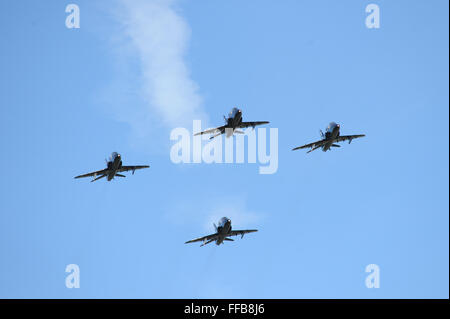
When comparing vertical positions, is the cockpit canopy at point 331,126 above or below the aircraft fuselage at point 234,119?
below

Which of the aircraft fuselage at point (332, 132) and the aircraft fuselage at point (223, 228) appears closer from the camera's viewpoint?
the aircraft fuselage at point (223, 228)

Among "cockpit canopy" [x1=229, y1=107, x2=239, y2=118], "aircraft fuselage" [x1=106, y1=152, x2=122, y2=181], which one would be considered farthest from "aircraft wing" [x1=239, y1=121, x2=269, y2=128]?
"aircraft fuselage" [x1=106, y1=152, x2=122, y2=181]

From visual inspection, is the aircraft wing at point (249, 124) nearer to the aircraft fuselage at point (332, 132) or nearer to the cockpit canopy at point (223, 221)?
the aircraft fuselage at point (332, 132)

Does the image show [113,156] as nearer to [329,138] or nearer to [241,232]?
[241,232]

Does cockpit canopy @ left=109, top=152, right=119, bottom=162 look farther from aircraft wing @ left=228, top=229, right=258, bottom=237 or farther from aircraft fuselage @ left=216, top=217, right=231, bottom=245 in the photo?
aircraft wing @ left=228, top=229, right=258, bottom=237

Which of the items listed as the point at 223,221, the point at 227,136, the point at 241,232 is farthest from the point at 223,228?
the point at 227,136

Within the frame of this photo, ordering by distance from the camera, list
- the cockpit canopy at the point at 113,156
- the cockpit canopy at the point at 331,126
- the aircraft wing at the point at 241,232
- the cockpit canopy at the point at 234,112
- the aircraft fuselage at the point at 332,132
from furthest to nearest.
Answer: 1. the aircraft wing at the point at 241,232
2. the cockpit canopy at the point at 331,126
3. the aircraft fuselage at the point at 332,132
4. the cockpit canopy at the point at 234,112
5. the cockpit canopy at the point at 113,156

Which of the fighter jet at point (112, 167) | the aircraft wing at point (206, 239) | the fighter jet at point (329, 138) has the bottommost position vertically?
the aircraft wing at point (206, 239)

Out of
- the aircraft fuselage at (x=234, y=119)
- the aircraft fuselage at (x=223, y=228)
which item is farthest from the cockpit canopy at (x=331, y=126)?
the aircraft fuselage at (x=223, y=228)
